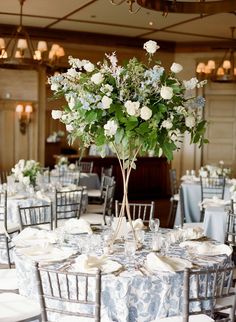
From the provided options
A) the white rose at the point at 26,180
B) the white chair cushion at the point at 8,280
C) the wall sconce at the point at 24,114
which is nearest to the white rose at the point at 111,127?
the white chair cushion at the point at 8,280

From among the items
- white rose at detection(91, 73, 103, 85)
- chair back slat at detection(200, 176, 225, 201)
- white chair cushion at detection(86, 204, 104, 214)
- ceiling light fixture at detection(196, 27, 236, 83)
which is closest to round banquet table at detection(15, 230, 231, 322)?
white rose at detection(91, 73, 103, 85)

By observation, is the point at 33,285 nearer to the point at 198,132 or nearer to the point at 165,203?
the point at 198,132

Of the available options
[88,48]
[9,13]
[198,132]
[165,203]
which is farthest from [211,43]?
[198,132]

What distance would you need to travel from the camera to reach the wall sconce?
40.5ft

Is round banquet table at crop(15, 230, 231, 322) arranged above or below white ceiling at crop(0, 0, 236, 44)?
below

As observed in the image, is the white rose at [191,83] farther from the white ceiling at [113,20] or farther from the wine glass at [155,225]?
the white ceiling at [113,20]

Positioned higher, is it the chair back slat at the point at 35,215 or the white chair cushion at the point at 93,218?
the chair back slat at the point at 35,215

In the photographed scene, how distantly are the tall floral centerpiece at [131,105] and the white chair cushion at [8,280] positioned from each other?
1.19 metres

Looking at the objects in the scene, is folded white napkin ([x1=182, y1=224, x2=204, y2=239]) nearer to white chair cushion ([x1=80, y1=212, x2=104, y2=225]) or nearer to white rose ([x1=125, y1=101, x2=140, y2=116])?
white rose ([x1=125, y1=101, x2=140, y2=116])

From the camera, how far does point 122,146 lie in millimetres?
3918

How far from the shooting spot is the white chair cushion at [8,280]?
12.9 ft

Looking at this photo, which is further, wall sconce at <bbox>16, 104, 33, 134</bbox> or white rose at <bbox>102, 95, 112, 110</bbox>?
wall sconce at <bbox>16, 104, 33, 134</bbox>

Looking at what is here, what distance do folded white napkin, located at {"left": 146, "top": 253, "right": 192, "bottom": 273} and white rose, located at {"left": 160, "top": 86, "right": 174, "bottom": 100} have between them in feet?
3.37

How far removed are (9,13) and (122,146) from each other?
7058mm
